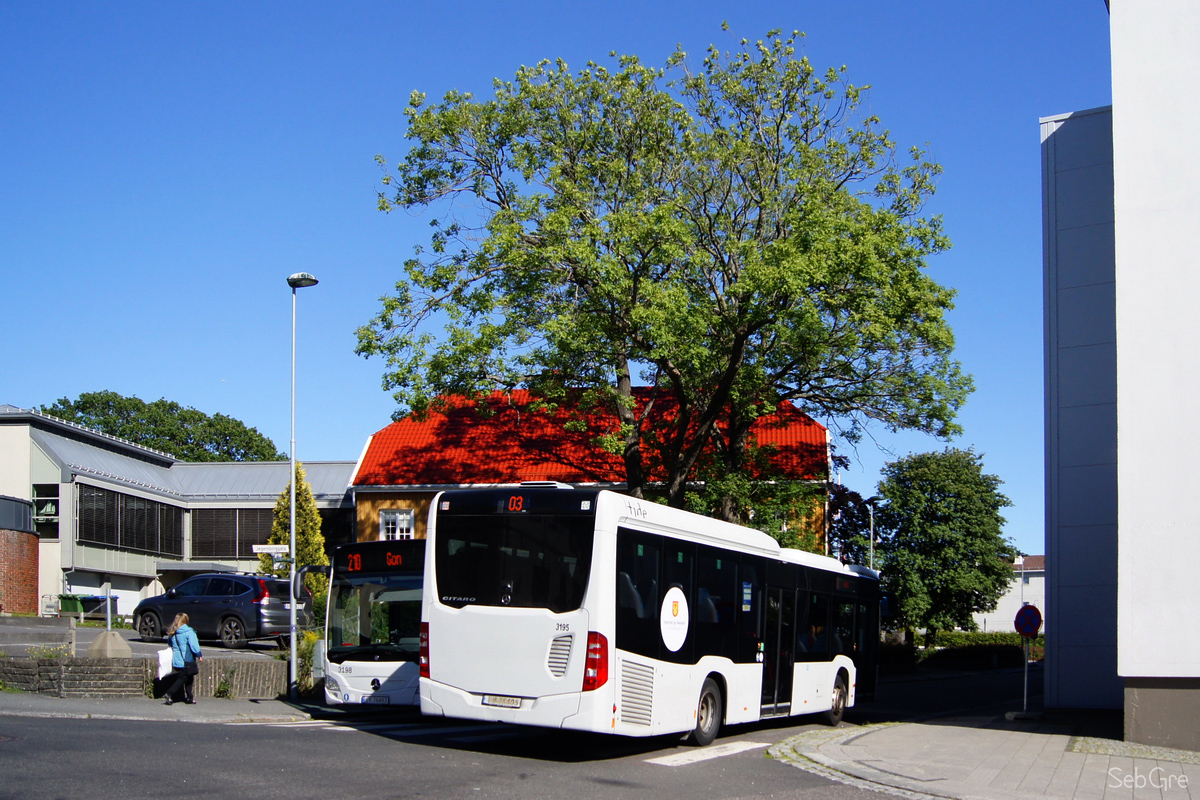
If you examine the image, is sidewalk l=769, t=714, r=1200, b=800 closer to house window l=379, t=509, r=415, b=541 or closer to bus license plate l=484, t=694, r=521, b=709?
bus license plate l=484, t=694, r=521, b=709

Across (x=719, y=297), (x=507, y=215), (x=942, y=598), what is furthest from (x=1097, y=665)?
(x=942, y=598)

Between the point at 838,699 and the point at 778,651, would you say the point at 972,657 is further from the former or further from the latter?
the point at 778,651

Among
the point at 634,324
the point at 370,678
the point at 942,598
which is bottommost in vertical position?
the point at 942,598

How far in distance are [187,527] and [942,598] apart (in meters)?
36.7

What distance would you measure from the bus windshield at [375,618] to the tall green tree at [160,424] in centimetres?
7319

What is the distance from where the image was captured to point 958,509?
55.7m

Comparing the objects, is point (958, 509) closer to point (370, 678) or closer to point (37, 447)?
point (37, 447)

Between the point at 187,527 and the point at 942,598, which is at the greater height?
the point at 187,527

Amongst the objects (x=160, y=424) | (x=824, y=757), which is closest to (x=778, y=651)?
(x=824, y=757)

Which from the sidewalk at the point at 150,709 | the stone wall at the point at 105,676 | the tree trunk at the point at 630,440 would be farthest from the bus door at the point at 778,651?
the tree trunk at the point at 630,440

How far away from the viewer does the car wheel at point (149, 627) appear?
84.5 feet

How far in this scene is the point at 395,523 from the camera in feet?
141

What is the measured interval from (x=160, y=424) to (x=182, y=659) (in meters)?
75.4

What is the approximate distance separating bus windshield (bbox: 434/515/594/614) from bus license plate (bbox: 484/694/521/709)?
964 mm
